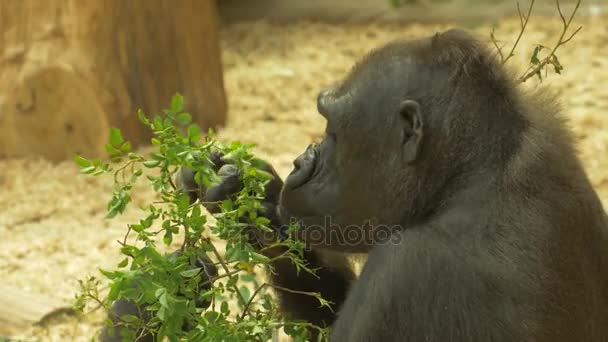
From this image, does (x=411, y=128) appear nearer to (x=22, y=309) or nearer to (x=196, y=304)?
(x=196, y=304)

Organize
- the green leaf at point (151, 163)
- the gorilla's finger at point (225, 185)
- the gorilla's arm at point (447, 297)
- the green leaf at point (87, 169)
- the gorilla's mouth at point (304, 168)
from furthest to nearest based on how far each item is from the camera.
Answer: the gorilla's finger at point (225, 185)
the gorilla's mouth at point (304, 168)
the green leaf at point (87, 169)
the green leaf at point (151, 163)
the gorilla's arm at point (447, 297)

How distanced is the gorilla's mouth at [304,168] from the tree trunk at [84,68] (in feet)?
9.91

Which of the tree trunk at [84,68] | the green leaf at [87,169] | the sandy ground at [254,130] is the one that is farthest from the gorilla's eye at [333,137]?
the tree trunk at [84,68]

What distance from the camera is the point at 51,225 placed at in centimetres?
527

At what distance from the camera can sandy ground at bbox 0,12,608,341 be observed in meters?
4.77

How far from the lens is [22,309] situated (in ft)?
13.8

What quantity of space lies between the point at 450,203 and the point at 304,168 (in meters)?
0.47

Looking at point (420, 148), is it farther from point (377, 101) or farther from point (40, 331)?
point (40, 331)

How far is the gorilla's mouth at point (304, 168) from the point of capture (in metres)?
2.98

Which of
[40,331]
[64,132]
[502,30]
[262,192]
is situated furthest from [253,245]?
[502,30]

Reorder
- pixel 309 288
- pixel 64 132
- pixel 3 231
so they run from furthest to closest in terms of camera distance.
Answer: pixel 64 132, pixel 3 231, pixel 309 288

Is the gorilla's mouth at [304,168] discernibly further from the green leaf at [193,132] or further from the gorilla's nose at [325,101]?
the green leaf at [193,132]

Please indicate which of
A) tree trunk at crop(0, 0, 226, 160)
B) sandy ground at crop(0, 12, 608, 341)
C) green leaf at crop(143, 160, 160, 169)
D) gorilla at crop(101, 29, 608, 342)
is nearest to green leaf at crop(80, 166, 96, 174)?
green leaf at crop(143, 160, 160, 169)

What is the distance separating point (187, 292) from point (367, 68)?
795mm
